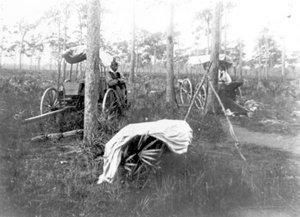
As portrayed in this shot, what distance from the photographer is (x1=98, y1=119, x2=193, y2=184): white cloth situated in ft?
12.4

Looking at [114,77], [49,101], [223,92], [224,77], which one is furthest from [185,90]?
[49,101]

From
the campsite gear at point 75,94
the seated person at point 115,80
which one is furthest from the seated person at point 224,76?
the campsite gear at point 75,94

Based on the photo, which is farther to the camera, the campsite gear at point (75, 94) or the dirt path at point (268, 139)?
the campsite gear at point (75, 94)

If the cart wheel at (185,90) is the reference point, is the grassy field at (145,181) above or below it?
below

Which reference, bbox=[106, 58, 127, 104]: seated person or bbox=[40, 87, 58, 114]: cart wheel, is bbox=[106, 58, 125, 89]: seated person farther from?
bbox=[40, 87, 58, 114]: cart wheel

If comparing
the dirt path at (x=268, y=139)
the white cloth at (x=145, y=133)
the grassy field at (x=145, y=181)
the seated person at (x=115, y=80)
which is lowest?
the grassy field at (x=145, y=181)

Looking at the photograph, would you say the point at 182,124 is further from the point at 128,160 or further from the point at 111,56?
the point at 111,56

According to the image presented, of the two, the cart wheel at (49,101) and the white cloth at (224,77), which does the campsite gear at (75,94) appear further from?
the white cloth at (224,77)

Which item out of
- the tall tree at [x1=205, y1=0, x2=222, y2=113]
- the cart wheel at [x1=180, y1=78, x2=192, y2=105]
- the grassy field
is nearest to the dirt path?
the grassy field

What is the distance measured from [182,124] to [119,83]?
14.7 ft

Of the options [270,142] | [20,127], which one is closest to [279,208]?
[270,142]

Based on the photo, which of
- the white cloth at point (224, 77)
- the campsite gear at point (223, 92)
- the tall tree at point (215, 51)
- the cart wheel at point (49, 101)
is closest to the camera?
the cart wheel at point (49, 101)

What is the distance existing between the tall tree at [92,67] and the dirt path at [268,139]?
2789 millimetres

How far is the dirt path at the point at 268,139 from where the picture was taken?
5500 millimetres
